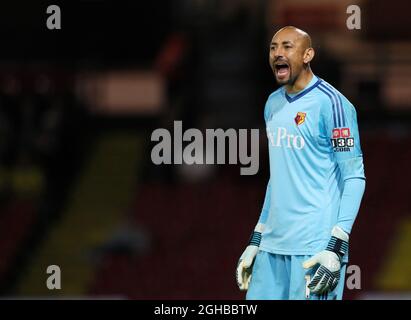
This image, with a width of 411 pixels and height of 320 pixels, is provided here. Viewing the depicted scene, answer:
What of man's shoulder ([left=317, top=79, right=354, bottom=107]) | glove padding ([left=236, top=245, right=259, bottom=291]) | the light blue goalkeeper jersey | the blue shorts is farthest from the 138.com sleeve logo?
glove padding ([left=236, top=245, right=259, bottom=291])

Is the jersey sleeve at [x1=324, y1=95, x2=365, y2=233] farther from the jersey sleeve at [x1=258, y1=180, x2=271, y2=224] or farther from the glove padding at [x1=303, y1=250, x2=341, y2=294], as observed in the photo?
the jersey sleeve at [x1=258, y1=180, x2=271, y2=224]

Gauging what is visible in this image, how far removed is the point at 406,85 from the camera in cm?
1670

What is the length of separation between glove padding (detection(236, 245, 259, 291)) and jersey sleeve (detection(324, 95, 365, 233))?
1.73ft

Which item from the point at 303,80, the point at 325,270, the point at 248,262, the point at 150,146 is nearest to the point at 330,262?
the point at 325,270

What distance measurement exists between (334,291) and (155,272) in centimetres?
852

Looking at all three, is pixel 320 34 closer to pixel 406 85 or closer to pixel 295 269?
pixel 406 85

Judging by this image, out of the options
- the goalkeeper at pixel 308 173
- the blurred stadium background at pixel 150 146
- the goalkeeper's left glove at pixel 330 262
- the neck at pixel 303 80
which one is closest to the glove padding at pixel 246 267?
the goalkeeper at pixel 308 173

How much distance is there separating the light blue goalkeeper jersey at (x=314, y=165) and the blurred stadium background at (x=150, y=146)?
24.4ft

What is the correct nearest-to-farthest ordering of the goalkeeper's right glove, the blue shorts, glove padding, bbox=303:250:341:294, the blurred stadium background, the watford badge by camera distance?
glove padding, bbox=303:250:341:294 → the watford badge → the blue shorts → the goalkeeper's right glove → the blurred stadium background

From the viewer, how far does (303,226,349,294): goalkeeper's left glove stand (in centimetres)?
454

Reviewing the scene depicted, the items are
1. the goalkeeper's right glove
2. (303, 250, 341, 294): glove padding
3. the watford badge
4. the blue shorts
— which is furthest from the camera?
the goalkeeper's right glove

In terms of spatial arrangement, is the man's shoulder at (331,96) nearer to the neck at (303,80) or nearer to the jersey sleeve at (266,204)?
the neck at (303,80)

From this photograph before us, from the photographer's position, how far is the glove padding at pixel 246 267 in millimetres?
4922

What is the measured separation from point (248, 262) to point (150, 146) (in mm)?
8741
